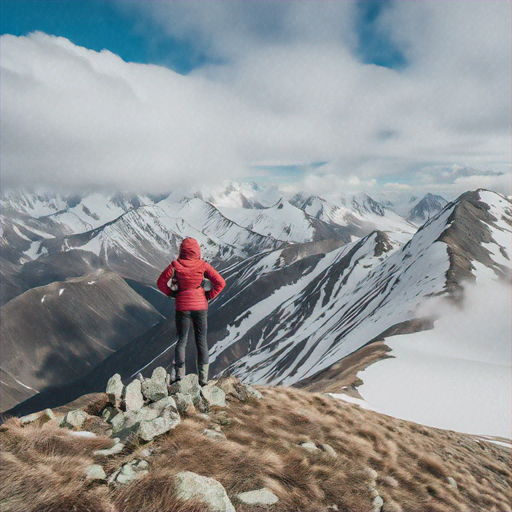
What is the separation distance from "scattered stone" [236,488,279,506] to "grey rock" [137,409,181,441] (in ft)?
8.56

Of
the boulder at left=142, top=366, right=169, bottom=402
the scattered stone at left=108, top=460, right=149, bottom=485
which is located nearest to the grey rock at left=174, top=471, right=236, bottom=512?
the scattered stone at left=108, top=460, right=149, bottom=485

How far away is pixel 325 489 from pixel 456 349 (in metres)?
56.7

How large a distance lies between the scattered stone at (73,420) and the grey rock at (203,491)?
446 cm

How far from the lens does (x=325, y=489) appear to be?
7.44 m

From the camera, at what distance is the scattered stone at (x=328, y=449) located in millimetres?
9189

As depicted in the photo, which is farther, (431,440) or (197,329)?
(431,440)

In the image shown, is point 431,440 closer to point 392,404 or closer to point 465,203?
point 392,404

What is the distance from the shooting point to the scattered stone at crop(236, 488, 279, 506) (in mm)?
6356

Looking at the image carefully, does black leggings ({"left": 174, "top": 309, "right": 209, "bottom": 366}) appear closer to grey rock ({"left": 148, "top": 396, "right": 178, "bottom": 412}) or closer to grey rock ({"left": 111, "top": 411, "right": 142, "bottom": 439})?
grey rock ({"left": 148, "top": 396, "right": 178, "bottom": 412})

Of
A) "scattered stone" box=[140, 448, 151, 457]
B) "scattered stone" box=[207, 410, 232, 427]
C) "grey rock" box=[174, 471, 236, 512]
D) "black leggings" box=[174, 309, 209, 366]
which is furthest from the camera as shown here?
"black leggings" box=[174, 309, 209, 366]

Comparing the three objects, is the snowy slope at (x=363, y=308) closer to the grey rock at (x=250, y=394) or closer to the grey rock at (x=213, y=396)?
the grey rock at (x=250, y=394)

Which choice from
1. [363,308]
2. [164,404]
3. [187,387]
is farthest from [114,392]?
[363,308]

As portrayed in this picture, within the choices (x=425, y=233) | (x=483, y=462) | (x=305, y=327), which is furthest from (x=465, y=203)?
(x=483, y=462)

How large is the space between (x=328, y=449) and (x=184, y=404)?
4554 millimetres
